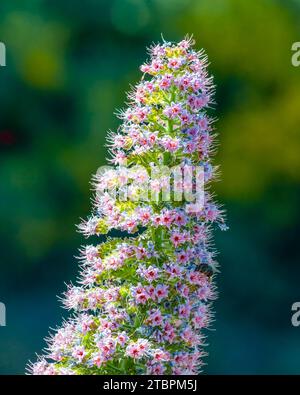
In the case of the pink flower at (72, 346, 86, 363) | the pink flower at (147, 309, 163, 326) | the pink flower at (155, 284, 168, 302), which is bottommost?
the pink flower at (72, 346, 86, 363)

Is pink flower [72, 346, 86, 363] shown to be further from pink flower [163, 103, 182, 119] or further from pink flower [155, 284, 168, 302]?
pink flower [163, 103, 182, 119]

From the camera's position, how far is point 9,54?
1091cm

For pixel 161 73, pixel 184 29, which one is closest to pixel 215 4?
pixel 184 29

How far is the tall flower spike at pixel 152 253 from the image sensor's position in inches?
174

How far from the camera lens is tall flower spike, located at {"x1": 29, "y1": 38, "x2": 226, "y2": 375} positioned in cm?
442

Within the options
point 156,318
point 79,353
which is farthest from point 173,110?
point 79,353

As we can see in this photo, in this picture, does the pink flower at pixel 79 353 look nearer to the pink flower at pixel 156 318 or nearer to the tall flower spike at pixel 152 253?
the tall flower spike at pixel 152 253

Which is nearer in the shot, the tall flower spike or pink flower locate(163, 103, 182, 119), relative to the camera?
the tall flower spike

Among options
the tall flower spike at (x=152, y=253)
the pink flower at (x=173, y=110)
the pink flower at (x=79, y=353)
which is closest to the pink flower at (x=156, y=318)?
the tall flower spike at (x=152, y=253)

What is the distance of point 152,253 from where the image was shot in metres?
4.52

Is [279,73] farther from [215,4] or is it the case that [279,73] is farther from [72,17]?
[72,17]

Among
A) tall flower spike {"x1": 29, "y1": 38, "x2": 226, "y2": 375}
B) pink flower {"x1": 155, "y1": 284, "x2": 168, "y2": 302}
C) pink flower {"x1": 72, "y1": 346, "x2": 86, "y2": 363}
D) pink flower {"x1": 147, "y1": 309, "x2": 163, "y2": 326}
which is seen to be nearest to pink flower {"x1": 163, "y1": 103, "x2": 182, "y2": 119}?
tall flower spike {"x1": 29, "y1": 38, "x2": 226, "y2": 375}

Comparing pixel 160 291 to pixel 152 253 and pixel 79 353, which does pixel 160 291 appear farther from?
pixel 79 353
